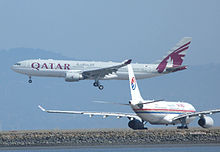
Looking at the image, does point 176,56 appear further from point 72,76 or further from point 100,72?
point 72,76

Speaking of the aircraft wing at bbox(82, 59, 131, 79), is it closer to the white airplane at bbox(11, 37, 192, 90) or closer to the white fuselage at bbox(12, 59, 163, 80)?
the white airplane at bbox(11, 37, 192, 90)

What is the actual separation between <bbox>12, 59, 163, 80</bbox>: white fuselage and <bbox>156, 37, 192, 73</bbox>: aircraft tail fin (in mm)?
1250

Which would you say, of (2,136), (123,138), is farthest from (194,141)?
(2,136)

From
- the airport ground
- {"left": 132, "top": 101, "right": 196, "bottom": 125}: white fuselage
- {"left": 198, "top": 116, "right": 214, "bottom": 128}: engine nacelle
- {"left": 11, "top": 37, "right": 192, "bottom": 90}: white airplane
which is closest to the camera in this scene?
the airport ground

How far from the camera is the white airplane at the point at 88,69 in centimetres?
10606

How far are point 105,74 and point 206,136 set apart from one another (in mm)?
37496

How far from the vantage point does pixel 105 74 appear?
11012 cm

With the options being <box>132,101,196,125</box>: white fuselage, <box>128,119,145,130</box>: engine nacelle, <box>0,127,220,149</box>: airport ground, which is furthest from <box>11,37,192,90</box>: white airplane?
<box>0,127,220,149</box>: airport ground

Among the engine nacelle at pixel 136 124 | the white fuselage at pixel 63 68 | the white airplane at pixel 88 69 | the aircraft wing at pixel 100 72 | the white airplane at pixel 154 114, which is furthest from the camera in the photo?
the aircraft wing at pixel 100 72

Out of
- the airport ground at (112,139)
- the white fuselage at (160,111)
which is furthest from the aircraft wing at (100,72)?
the airport ground at (112,139)

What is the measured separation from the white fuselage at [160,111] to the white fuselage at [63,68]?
2677 cm

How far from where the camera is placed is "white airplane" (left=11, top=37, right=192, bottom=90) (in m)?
106

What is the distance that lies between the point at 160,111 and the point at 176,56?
1456 inches

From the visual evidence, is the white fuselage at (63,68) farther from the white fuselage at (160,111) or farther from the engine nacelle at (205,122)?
the engine nacelle at (205,122)
